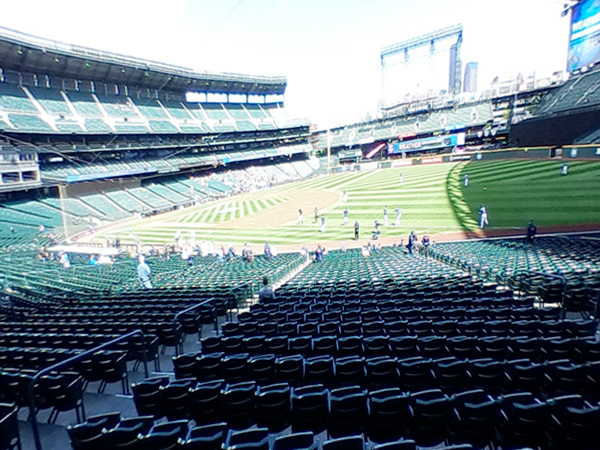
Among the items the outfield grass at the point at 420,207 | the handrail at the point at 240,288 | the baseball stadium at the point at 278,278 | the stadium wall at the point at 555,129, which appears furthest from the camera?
the stadium wall at the point at 555,129

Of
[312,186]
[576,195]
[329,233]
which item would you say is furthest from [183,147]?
[576,195]

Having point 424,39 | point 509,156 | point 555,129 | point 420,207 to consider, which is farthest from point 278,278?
point 424,39

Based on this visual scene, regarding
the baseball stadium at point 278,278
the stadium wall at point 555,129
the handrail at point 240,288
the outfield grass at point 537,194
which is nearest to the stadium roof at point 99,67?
the baseball stadium at point 278,278

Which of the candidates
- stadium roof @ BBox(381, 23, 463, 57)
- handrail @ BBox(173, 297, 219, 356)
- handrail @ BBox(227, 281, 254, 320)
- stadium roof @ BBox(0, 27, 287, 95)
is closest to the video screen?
stadium roof @ BBox(381, 23, 463, 57)

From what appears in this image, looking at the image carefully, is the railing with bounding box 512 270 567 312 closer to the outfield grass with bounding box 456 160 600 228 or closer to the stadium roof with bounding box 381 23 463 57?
the outfield grass with bounding box 456 160 600 228

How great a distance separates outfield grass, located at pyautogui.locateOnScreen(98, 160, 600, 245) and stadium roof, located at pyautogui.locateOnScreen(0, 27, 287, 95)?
2249 centimetres

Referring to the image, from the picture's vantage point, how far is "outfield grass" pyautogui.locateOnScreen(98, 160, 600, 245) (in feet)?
90.7

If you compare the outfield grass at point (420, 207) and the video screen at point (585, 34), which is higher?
the video screen at point (585, 34)

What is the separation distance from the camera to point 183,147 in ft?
205

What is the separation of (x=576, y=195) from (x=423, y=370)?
31673mm

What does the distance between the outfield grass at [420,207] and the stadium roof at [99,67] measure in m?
22.5

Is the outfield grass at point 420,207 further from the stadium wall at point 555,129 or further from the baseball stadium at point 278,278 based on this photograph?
the stadium wall at point 555,129

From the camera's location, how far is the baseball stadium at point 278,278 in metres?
4.61

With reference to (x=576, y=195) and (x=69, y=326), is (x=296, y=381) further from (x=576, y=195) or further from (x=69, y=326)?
(x=576, y=195)
